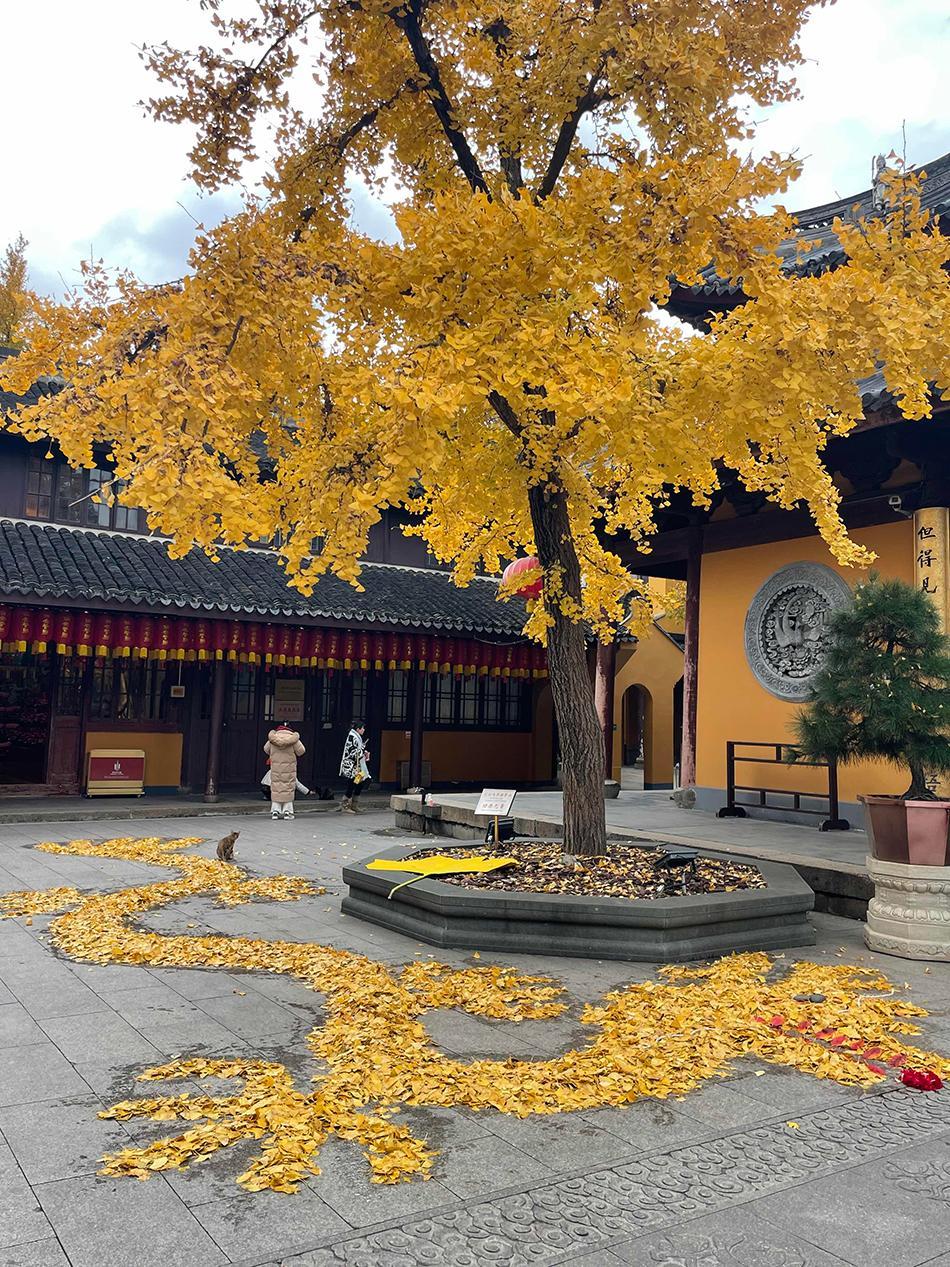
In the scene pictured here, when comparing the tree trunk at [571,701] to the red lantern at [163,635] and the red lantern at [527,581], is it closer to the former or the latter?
the red lantern at [527,581]

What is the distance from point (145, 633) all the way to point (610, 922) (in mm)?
10379

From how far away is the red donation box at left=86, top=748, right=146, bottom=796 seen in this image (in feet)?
49.4

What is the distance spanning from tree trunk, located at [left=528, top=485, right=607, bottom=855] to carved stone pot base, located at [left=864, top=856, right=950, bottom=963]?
2.10 m

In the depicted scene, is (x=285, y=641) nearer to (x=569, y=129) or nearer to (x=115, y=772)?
(x=115, y=772)

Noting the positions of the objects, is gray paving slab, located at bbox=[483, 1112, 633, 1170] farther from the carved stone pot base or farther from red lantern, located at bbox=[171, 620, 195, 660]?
red lantern, located at bbox=[171, 620, 195, 660]

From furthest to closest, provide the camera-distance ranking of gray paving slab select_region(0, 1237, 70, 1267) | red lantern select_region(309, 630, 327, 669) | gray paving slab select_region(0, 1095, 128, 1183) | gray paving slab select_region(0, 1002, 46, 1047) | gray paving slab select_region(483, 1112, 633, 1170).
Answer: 1. red lantern select_region(309, 630, 327, 669)
2. gray paving slab select_region(0, 1002, 46, 1047)
3. gray paving slab select_region(483, 1112, 633, 1170)
4. gray paving slab select_region(0, 1095, 128, 1183)
5. gray paving slab select_region(0, 1237, 70, 1267)

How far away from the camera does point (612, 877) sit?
22.1 ft

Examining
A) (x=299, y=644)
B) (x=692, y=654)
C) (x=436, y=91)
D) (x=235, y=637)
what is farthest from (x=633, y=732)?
(x=436, y=91)

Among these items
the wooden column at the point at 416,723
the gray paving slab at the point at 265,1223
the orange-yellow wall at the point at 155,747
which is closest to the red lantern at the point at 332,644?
the wooden column at the point at 416,723

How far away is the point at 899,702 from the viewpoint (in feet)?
20.6

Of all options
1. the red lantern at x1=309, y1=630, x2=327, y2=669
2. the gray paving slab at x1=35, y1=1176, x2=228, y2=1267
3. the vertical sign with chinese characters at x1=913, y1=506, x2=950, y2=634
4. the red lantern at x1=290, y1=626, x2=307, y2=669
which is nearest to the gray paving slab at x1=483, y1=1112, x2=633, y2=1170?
the gray paving slab at x1=35, y1=1176, x2=228, y2=1267

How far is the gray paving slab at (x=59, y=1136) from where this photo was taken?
3127 millimetres

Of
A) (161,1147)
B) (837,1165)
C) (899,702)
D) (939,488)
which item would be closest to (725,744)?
(939,488)

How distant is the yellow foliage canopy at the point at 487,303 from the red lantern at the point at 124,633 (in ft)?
26.3
